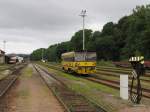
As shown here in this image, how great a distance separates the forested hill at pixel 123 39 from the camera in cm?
9031

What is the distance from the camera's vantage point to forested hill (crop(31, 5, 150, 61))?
9031 cm

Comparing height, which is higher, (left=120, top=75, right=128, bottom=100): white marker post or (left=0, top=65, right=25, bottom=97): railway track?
(left=120, top=75, right=128, bottom=100): white marker post

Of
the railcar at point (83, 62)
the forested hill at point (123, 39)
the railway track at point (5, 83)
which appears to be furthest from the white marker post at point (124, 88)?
the forested hill at point (123, 39)

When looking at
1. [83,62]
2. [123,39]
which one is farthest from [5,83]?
[123,39]

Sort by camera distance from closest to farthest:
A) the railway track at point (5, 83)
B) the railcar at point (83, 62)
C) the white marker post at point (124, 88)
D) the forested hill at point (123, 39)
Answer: the white marker post at point (124, 88) → the railway track at point (5, 83) → the railcar at point (83, 62) → the forested hill at point (123, 39)

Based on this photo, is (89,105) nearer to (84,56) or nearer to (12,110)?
(12,110)

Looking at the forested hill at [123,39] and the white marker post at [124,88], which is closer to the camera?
the white marker post at [124,88]

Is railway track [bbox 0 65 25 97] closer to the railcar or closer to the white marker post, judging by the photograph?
the white marker post

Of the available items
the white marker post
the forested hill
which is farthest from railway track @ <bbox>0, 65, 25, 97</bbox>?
the forested hill

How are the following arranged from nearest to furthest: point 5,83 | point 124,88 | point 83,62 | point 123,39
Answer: point 124,88 → point 5,83 → point 83,62 → point 123,39

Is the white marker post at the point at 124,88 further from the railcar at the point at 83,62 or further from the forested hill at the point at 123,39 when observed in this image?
the forested hill at the point at 123,39

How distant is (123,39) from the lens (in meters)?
128

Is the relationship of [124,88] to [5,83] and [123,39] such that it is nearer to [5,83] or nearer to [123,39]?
[5,83]

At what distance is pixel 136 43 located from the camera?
94688mm
